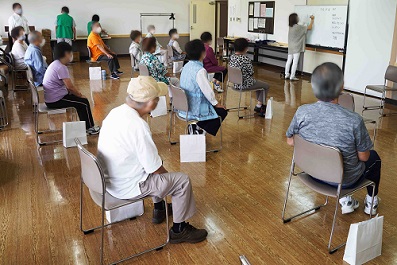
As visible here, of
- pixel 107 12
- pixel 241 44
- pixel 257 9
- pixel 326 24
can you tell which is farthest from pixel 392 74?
pixel 107 12

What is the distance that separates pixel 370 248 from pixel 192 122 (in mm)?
2216

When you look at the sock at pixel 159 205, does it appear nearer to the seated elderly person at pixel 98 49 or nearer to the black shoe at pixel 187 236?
the black shoe at pixel 187 236

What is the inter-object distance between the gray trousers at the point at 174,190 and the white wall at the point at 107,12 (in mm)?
10383

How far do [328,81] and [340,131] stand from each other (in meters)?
0.31

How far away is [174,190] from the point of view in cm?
241

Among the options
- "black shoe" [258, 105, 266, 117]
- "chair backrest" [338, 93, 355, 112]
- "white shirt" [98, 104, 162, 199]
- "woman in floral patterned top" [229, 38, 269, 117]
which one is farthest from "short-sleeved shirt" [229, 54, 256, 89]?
"white shirt" [98, 104, 162, 199]

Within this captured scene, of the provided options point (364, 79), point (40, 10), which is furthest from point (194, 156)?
point (40, 10)

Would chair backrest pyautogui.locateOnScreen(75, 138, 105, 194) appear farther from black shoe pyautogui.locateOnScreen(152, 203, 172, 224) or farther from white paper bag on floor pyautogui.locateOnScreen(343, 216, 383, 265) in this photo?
white paper bag on floor pyautogui.locateOnScreen(343, 216, 383, 265)

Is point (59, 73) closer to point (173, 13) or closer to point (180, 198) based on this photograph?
point (180, 198)

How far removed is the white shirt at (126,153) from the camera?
2227 millimetres

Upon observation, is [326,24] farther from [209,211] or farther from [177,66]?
[209,211]

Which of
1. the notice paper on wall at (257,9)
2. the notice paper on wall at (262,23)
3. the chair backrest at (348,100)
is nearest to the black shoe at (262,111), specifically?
the chair backrest at (348,100)

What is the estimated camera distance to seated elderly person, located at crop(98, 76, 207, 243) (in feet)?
7.33

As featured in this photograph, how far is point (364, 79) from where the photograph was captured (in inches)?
280
